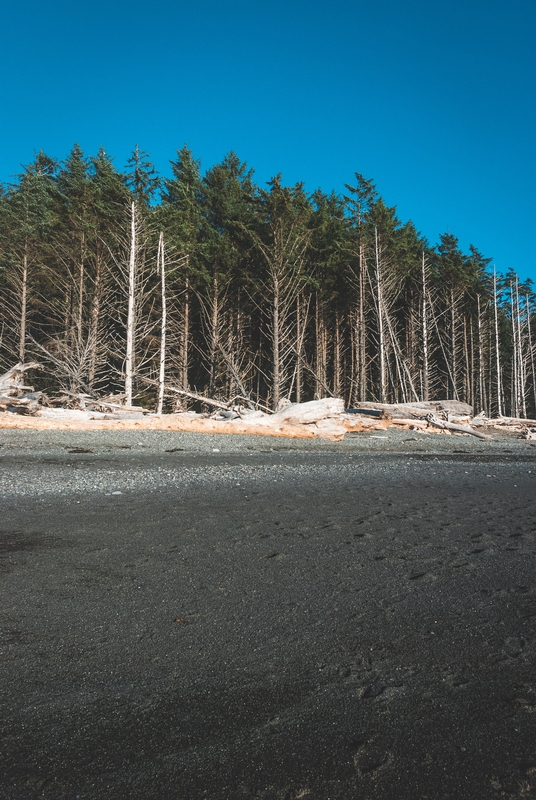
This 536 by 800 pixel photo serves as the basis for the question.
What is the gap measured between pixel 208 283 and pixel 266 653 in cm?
2728

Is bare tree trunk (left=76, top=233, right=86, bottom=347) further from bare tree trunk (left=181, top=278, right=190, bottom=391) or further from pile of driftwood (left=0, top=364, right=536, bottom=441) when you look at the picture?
pile of driftwood (left=0, top=364, right=536, bottom=441)

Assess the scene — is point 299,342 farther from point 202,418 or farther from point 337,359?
point 202,418

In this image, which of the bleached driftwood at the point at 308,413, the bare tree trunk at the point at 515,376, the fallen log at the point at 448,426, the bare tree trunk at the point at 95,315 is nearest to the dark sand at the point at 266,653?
the bleached driftwood at the point at 308,413

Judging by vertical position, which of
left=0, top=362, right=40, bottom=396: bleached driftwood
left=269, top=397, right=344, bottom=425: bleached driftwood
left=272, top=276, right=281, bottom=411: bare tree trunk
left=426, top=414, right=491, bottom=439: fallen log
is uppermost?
left=272, top=276, right=281, bottom=411: bare tree trunk

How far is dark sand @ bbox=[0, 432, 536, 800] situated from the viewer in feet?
4.79

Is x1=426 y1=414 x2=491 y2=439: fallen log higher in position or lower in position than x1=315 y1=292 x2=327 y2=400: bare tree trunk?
lower

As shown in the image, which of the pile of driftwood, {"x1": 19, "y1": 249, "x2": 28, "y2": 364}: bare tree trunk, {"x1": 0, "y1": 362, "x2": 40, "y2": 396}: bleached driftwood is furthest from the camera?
{"x1": 19, "y1": 249, "x2": 28, "y2": 364}: bare tree trunk

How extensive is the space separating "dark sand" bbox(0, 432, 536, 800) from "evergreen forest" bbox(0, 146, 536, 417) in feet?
49.2

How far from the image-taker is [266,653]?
7.24 ft

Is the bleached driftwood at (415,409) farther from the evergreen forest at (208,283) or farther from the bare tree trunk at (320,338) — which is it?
the bare tree trunk at (320,338)

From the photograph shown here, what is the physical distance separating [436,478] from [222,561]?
5461mm

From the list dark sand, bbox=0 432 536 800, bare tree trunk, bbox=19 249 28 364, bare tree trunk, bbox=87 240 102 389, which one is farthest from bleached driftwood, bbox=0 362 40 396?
dark sand, bbox=0 432 536 800

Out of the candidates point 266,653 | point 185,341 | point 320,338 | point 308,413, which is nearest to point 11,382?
point 308,413

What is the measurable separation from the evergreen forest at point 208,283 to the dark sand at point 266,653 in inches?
590
